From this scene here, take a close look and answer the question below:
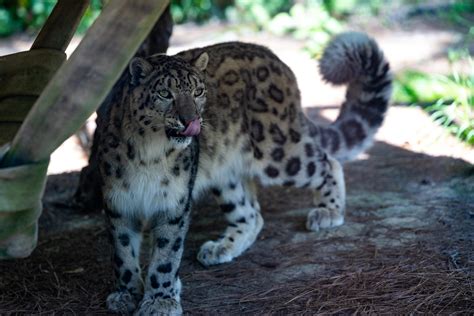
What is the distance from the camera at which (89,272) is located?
510 cm

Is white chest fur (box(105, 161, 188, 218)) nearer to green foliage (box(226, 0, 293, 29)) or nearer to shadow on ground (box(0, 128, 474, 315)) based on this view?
shadow on ground (box(0, 128, 474, 315))

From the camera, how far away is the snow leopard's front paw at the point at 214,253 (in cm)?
525

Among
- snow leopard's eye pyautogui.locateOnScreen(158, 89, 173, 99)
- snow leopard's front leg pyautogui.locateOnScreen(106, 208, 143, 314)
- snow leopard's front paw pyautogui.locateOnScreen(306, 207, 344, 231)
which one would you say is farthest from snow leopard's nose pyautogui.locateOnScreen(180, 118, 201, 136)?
snow leopard's front paw pyautogui.locateOnScreen(306, 207, 344, 231)

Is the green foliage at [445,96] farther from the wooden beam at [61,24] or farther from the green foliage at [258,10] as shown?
the green foliage at [258,10]

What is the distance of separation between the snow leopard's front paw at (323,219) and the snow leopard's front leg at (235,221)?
1.26 ft

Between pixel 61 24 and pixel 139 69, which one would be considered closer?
pixel 139 69

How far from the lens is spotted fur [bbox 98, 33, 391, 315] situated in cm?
435

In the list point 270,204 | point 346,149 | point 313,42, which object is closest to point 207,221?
point 270,204

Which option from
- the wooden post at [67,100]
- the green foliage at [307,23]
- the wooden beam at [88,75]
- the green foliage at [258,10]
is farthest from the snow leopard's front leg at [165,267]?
the green foliage at [258,10]

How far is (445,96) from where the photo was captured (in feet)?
27.5

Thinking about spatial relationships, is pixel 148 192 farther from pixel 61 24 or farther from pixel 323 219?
pixel 323 219

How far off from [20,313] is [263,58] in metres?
2.48

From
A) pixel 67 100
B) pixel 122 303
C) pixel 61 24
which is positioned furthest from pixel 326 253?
pixel 67 100

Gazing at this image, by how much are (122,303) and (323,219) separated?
1.80 metres
